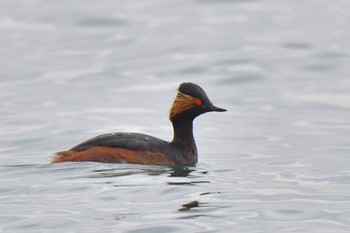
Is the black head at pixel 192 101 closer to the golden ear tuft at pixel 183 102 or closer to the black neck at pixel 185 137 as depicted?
the golden ear tuft at pixel 183 102

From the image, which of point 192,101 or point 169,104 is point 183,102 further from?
point 169,104

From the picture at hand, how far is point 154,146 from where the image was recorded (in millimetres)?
15516

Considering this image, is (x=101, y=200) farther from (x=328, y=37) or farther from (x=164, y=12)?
(x=164, y=12)

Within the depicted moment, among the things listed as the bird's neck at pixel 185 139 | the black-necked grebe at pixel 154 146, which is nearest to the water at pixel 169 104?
the black-necked grebe at pixel 154 146

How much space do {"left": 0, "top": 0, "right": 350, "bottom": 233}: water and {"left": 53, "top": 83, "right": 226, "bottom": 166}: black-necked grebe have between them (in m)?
0.16

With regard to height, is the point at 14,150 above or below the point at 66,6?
below

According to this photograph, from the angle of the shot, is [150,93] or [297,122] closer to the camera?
[297,122]

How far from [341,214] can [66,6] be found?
65.3 feet

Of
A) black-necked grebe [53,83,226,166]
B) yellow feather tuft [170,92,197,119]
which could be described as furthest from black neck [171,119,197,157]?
yellow feather tuft [170,92,197,119]

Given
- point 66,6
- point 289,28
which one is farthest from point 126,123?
point 66,6

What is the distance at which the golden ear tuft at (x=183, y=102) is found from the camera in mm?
16000

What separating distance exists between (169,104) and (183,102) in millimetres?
6784

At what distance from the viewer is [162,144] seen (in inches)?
619

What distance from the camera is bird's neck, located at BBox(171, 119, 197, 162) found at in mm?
16062
